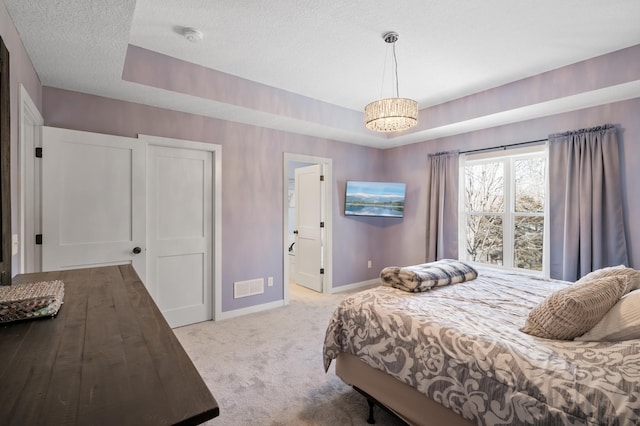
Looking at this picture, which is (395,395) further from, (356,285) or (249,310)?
(356,285)

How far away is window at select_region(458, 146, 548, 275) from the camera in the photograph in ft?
12.0

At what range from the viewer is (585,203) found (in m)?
3.08

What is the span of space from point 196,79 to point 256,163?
1188mm

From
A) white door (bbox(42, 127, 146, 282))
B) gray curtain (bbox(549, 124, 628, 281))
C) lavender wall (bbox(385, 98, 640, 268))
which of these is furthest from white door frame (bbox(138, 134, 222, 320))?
gray curtain (bbox(549, 124, 628, 281))

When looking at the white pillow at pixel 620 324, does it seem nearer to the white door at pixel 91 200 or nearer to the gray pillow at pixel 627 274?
the gray pillow at pixel 627 274

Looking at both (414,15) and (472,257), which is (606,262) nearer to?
(472,257)

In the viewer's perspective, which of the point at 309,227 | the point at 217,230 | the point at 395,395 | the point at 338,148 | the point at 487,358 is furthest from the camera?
the point at 309,227

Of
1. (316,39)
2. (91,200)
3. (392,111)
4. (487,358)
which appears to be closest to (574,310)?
(487,358)

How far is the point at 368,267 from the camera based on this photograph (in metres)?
5.18

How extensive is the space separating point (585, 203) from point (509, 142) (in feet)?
3.53

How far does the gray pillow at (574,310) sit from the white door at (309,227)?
344 centimetres

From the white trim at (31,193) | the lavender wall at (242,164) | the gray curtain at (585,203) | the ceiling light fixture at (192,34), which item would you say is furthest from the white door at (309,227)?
the white trim at (31,193)

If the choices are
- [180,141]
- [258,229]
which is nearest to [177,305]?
[258,229]

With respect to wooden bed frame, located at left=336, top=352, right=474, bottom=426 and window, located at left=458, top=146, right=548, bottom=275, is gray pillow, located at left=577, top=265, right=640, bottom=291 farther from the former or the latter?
window, located at left=458, top=146, right=548, bottom=275
